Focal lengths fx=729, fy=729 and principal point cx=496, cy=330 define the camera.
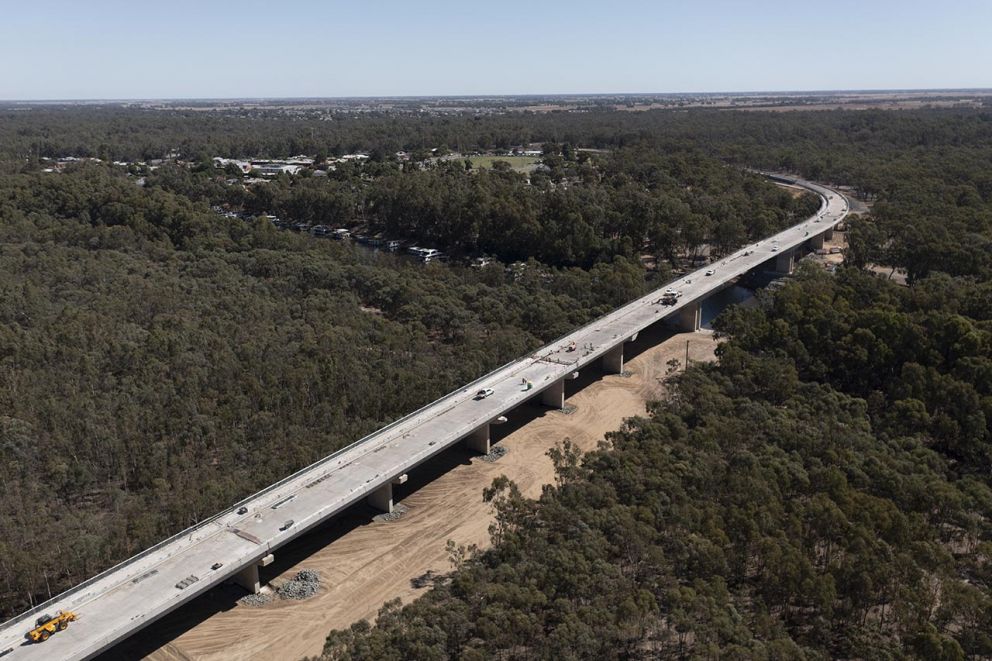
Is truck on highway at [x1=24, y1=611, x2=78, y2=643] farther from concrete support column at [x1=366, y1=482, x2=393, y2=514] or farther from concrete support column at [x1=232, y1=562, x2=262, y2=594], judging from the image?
concrete support column at [x1=366, y1=482, x2=393, y2=514]

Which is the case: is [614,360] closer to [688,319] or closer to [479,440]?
[688,319]

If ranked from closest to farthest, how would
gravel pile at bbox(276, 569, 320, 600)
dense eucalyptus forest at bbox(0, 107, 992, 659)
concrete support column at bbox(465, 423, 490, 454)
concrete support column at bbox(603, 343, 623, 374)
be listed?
dense eucalyptus forest at bbox(0, 107, 992, 659) < gravel pile at bbox(276, 569, 320, 600) < concrete support column at bbox(465, 423, 490, 454) < concrete support column at bbox(603, 343, 623, 374)

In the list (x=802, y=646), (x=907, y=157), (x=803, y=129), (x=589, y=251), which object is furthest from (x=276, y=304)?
(x=803, y=129)

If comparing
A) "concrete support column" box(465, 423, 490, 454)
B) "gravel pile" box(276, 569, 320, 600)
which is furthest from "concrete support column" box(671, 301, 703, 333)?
"gravel pile" box(276, 569, 320, 600)

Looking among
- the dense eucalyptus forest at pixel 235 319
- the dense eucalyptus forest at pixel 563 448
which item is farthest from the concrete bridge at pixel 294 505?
the dense eucalyptus forest at pixel 563 448

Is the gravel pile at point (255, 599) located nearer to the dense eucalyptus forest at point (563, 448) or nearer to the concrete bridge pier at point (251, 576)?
the concrete bridge pier at point (251, 576)

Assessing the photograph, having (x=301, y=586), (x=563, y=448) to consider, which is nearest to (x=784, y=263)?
(x=563, y=448)
